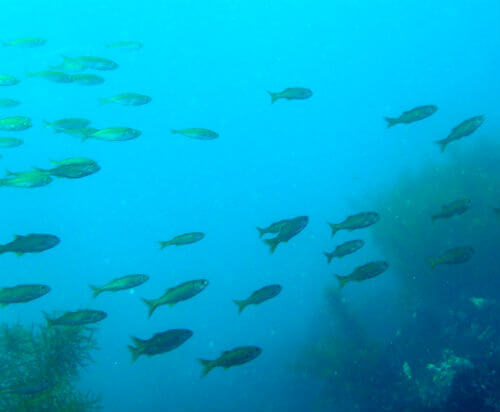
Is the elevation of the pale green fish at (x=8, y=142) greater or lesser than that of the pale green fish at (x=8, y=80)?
lesser

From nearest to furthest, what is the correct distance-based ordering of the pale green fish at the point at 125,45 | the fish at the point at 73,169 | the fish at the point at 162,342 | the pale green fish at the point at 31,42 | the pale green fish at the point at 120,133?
the fish at the point at 162,342 < the fish at the point at 73,169 < the pale green fish at the point at 120,133 < the pale green fish at the point at 31,42 < the pale green fish at the point at 125,45

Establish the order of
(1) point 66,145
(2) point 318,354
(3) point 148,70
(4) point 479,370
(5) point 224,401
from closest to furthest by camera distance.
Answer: (4) point 479,370 → (2) point 318,354 → (5) point 224,401 → (1) point 66,145 → (3) point 148,70

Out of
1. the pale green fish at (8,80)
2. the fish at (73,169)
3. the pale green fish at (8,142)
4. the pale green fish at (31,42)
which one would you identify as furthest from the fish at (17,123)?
the pale green fish at (31,42)

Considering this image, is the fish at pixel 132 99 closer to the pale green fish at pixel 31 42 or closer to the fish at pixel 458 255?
the pale green fish at pixel 31 42

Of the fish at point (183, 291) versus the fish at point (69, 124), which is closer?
the fish at point (183, 291)

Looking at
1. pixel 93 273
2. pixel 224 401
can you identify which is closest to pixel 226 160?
pixel 93 273

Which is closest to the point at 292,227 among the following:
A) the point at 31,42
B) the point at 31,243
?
the point at 31,243

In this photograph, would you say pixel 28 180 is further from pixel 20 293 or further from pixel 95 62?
pixel 95 62

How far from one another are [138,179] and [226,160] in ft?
68.0

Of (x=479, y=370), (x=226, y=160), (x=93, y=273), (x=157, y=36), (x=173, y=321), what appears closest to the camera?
(x=479, y=370)

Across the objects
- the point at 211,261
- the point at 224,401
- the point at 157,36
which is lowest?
the point at 211,261

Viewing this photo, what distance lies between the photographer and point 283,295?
3066 cm

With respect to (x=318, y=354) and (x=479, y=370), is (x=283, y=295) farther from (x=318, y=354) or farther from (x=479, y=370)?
(x=479, y=370)

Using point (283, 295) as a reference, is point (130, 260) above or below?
below
